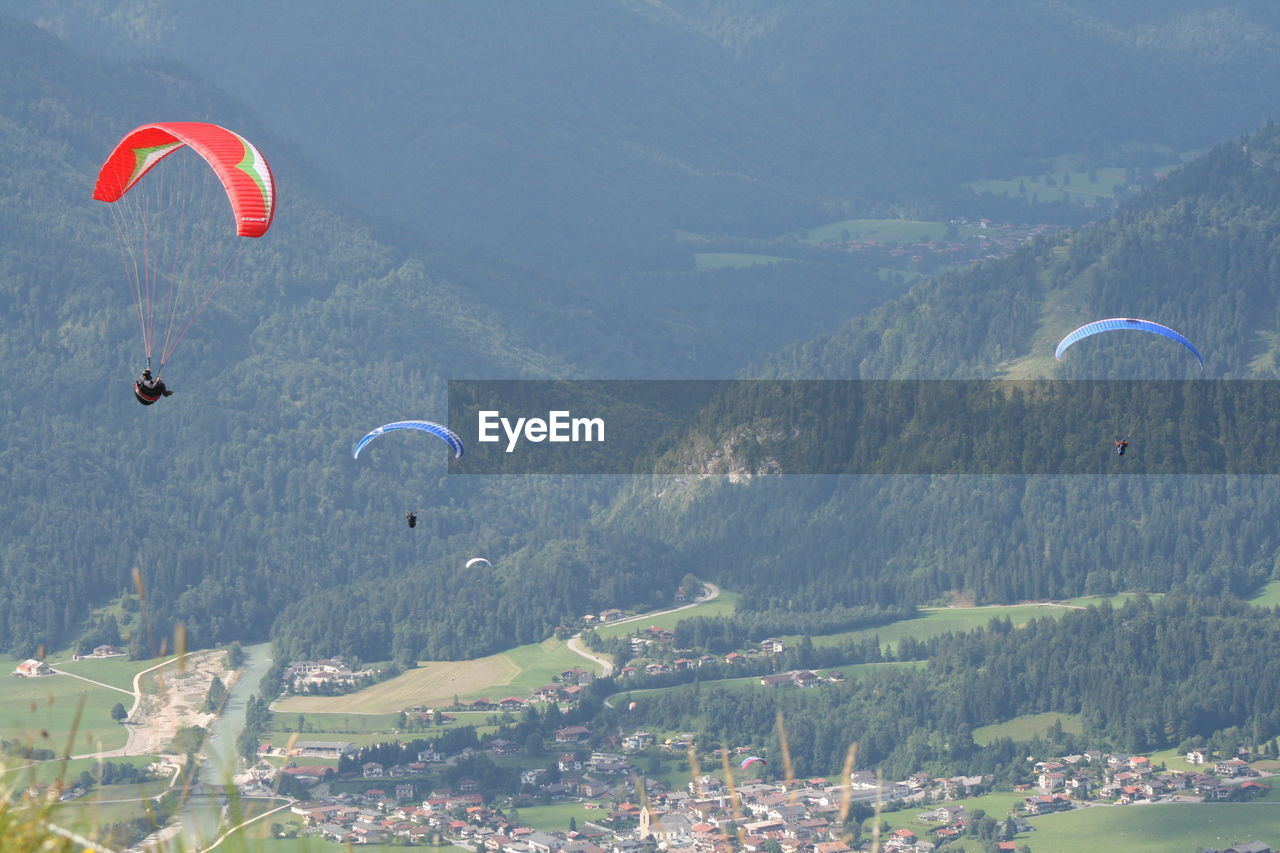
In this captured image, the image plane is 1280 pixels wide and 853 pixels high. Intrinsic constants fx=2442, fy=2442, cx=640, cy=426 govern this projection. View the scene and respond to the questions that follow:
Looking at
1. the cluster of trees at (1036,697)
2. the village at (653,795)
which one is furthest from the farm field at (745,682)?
the village at (653,795)

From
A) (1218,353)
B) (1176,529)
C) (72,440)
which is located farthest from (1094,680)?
(72,440)

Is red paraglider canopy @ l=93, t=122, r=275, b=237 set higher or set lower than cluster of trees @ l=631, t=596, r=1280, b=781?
higher

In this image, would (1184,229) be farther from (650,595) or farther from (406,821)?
(406,821)

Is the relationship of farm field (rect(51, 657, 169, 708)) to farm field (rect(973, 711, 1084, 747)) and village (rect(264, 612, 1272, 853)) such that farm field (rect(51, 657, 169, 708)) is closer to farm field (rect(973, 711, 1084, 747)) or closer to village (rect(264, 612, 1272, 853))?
village (rect(264, 612, 1272, 853))

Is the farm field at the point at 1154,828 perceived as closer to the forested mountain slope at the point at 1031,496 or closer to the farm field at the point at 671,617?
the forested mountain slope at the point at 1031,496

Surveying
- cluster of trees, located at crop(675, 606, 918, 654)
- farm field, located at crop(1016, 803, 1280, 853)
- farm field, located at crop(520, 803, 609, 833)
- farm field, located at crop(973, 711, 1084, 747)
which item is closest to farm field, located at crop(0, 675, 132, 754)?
farm field, located at crop(520, 803, 609, 833)
